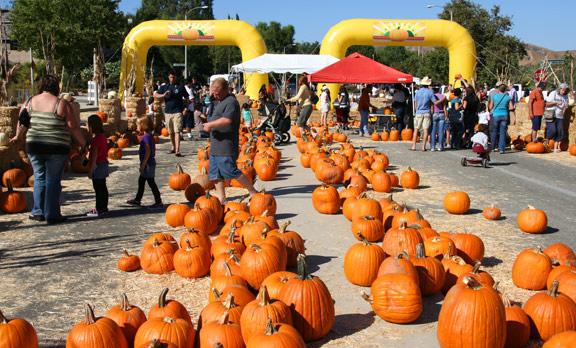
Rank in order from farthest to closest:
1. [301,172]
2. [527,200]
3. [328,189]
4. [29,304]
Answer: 1. [301,172]
2. [527,200]
3. [328,189]
4. [29,304]

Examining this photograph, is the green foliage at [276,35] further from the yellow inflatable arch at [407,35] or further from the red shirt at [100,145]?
the red shirt at [100,145]

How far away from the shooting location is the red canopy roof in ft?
57.5

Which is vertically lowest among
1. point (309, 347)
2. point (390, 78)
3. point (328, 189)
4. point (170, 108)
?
point (309, 347)

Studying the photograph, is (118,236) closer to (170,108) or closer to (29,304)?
(29,304)

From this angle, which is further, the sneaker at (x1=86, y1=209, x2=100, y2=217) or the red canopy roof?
the red canopy roof

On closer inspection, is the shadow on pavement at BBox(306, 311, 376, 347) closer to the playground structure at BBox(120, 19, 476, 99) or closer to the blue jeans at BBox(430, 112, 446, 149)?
the blue jeans at BBox(430, 112, 446, 149)

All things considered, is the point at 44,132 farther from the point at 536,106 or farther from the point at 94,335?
the point at 536,106

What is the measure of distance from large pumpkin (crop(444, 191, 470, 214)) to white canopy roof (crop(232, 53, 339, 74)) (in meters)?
14.9

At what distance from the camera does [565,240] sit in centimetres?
612

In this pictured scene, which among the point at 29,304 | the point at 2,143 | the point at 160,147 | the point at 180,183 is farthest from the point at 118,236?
the point at 160,147

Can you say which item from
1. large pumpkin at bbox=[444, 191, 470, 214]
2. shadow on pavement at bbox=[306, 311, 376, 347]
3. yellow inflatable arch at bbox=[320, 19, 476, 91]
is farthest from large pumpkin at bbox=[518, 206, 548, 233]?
yellow inflatable arch at bbox=[320, 19, 476, 91]

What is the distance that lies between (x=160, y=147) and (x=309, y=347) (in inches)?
489

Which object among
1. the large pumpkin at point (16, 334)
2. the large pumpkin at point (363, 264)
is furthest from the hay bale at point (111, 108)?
the large pumpkin at point (16, 334)

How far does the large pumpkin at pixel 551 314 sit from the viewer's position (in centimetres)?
352
